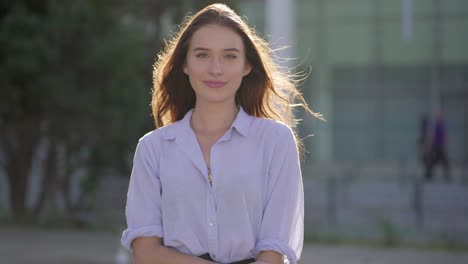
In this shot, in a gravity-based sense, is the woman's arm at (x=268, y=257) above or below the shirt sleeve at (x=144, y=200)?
below

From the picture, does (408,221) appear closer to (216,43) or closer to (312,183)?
(312,183)

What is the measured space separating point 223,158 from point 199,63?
33 centimetres

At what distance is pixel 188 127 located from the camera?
9.12 feet

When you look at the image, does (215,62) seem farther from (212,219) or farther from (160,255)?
(160,255)

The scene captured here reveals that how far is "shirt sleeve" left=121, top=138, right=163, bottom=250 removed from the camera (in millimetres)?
2707

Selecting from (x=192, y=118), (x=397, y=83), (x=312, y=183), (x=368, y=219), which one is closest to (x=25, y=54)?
(x=368, y=219)

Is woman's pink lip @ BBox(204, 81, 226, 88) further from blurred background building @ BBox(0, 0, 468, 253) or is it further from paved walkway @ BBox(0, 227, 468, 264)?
paved walkway @ BBox(0, 227, 468, 264)

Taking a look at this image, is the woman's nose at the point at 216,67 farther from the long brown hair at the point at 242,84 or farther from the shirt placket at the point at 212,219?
the shirt placket at the point at 212,219

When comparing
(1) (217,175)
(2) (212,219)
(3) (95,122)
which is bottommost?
(3) (95,122)

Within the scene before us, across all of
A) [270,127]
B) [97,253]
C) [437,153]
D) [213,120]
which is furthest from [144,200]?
[437,153]

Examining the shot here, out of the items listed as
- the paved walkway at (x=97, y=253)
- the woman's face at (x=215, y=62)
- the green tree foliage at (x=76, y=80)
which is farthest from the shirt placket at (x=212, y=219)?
the green tree foliage at (x=76, y=80)

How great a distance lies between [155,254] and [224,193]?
29 cm

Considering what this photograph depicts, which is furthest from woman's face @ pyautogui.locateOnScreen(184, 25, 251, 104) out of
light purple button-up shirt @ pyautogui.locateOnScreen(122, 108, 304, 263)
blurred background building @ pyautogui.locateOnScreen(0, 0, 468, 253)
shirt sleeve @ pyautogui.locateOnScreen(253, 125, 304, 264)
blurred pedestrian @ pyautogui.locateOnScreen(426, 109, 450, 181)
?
blurred pedestrian @ pyautogui.locateOnScreen(426, 109, 450, 181)

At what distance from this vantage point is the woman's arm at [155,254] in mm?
2625
